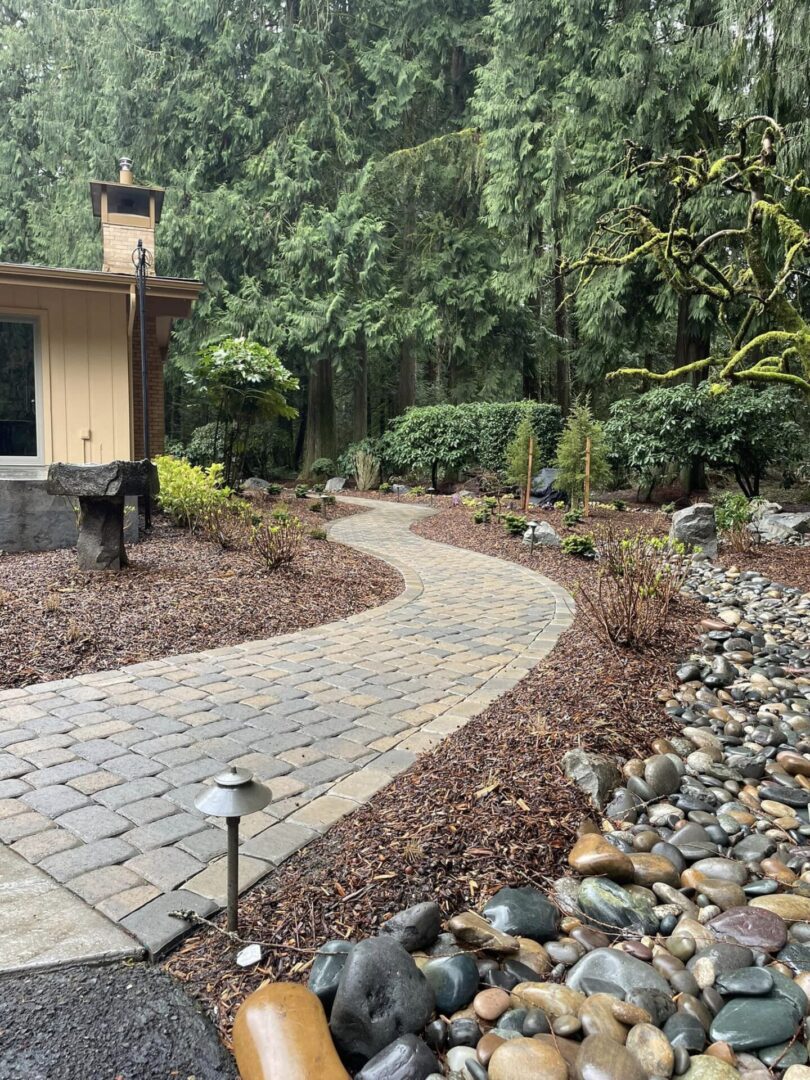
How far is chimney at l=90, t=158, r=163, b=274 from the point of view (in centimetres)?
938

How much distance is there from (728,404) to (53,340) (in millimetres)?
9342

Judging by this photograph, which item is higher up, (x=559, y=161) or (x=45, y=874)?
(x=559, y=161)

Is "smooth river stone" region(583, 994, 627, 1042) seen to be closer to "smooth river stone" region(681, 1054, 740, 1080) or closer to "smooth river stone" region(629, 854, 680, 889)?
"smooth river stone" region(681, 1054, 740, 1080)

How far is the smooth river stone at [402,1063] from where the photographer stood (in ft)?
5.02

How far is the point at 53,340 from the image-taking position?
859cm

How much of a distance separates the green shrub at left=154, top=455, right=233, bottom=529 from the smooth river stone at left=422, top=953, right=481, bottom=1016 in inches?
234

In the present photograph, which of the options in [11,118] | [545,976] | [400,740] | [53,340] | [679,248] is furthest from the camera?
[11,118]

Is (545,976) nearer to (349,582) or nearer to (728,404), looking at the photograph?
(349,582)

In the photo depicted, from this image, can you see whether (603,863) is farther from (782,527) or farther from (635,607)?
(782,527)

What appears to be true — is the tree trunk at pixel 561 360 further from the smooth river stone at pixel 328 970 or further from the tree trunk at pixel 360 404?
the smooth river stone at pixel 328 970

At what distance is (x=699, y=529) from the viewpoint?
7613mm

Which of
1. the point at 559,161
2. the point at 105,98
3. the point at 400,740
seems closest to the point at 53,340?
the point at 400,740

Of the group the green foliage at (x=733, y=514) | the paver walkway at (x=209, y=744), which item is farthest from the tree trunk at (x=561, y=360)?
the paver walkway at (x=209, y=744)

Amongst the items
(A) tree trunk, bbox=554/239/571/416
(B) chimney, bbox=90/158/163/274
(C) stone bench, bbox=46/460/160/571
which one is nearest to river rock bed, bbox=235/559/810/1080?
(C) stone bench, bbox=46/460/160/571
